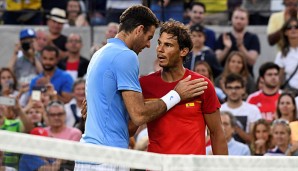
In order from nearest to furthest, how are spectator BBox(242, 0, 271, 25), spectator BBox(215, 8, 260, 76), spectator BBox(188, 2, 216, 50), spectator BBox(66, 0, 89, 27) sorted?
spectator BBox(215, 8, 260, 76), spectator BBox(188, 2, 216, 50), spectator BBox(242, 0, 271, 25), spectator BBox(66, 0, 89, 27)

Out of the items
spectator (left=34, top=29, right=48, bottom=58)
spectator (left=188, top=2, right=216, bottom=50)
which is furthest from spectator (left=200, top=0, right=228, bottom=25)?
spectator (left=34, top=29, right=48, bottom=58)

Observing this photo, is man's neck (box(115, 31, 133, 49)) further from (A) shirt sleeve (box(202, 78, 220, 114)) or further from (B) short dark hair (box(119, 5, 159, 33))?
(A) shirt sleeve (box(202, 78, 220, 114))

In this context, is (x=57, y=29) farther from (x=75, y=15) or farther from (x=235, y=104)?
(x=235, y=104)

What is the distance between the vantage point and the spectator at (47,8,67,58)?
1520 centimetres

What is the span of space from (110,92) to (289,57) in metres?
6.98

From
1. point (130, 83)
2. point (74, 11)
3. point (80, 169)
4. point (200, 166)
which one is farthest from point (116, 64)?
point (74, 11)

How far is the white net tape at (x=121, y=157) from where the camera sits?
5629 mm

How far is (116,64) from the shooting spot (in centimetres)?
717

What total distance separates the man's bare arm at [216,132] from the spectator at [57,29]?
25.4ft

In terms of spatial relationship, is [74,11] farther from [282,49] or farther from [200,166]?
[200,166]

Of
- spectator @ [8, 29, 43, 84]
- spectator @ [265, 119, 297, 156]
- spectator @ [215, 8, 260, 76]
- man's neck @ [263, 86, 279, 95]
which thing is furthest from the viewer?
spectator @ [8, 29, 43, 84]

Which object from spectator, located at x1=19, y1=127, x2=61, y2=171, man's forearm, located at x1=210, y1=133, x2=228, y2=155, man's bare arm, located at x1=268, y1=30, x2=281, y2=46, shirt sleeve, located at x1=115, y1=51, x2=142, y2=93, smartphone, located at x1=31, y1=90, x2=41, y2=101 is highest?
shirt sleeve, located at x1=115, y1=51, x2=142, y2=93

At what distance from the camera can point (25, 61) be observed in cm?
1466

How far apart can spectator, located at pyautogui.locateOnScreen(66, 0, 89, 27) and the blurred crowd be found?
0.6 inches
